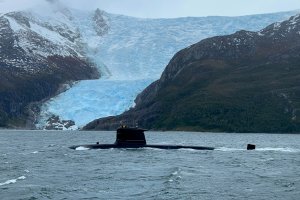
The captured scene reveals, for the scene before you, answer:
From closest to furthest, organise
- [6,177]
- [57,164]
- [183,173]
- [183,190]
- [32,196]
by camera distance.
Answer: [32,196] → [183,190] → [6,177] → [183,173] → [57,164]

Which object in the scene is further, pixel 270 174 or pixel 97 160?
pixel 97 160

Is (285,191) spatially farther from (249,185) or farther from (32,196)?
(32,196)

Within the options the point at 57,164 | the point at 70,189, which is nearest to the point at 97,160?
the point at 57,164

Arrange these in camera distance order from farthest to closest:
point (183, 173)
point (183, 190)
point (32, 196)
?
1. point (183, 173)
2. point (183, 190)
3. point (32, 196)

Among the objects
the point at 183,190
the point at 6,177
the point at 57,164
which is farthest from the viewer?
the point at 57,164

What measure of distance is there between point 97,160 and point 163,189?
31.5 m

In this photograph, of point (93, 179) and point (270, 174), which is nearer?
point (93, 179)

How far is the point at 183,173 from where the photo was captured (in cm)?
7106

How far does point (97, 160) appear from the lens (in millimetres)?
88000

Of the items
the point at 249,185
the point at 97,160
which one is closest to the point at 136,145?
the point at 97,160

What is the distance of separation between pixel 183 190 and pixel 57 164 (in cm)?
2877

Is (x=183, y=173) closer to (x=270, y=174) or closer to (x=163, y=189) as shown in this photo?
(x=270, y=174)

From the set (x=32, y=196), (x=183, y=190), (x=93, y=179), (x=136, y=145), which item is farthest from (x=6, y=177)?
(x=136, y=145)

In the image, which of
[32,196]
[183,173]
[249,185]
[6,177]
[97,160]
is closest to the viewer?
[32,196]
